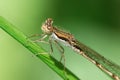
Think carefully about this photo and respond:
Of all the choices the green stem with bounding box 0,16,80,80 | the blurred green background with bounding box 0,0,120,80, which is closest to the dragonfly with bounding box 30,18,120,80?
the blurred green background with bounding box 0,0,120,80

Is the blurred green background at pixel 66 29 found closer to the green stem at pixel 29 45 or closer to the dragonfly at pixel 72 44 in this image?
the dragonfly at pixel 72 44

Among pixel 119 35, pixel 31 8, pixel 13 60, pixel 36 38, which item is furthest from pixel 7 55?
A: pixel 119 35

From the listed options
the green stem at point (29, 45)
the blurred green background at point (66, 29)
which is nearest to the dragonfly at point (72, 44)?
the blurred green background at point (66, 29)

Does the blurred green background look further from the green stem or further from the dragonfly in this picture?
the green stem

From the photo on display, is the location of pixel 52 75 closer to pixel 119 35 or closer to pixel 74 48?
pixel 74 48

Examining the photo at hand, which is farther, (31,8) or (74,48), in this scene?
(31,8)

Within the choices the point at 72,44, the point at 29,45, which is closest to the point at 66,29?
the point at 72,44
